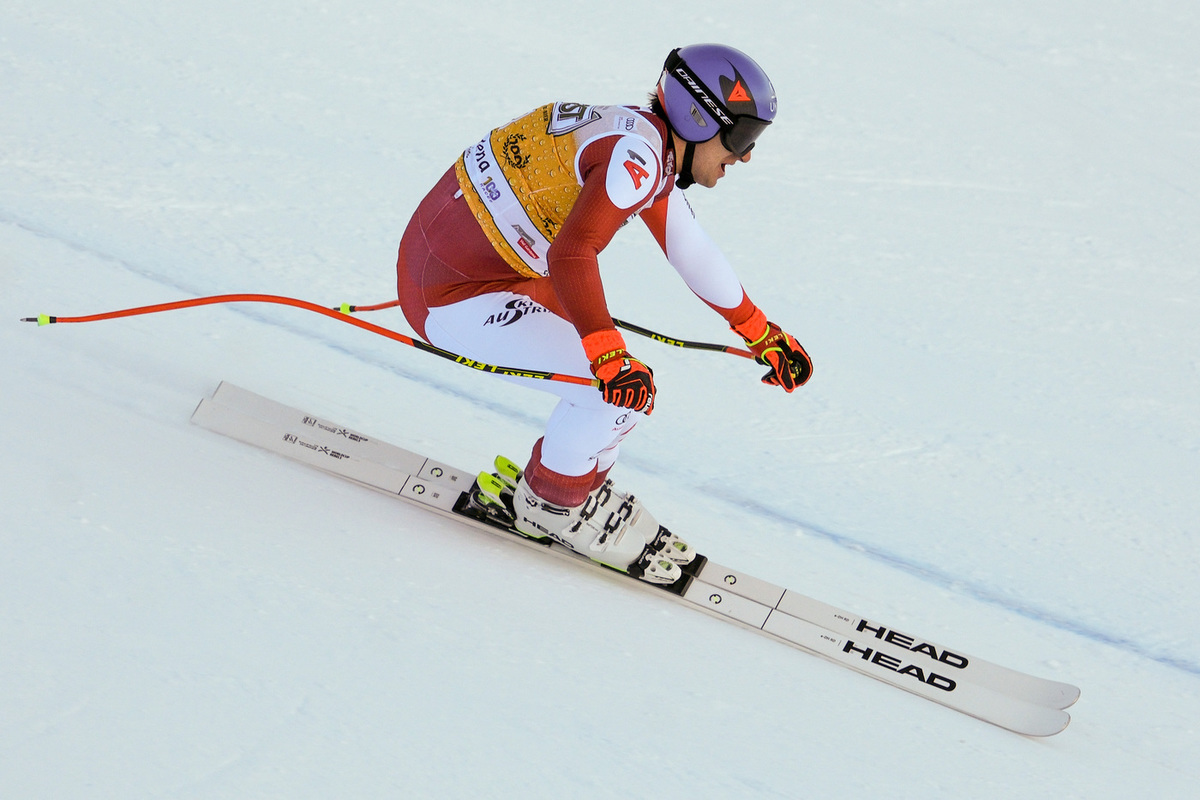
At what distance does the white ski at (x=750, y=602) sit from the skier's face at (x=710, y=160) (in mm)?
955

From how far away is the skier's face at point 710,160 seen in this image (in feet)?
7.22

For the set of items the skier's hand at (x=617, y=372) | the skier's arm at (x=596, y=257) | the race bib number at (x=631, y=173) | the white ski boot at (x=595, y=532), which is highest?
the race bib number at (x=631, y=173)

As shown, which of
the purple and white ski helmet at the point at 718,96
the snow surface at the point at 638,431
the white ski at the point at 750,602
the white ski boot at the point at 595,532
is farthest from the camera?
the white ski boot at the point at 595,532

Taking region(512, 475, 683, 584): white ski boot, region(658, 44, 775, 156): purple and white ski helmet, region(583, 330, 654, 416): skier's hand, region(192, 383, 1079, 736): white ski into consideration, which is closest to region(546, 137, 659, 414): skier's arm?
region(583, 330, 654, 416): skier's hand

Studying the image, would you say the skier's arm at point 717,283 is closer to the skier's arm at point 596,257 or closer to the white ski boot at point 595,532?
the skier's arm at point 596,257

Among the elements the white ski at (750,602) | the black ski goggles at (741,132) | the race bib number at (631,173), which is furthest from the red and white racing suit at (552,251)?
the white ski at (750,602)

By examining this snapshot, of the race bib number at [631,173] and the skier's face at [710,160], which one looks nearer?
the race bib number at [631,173]

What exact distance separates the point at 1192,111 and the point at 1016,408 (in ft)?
8.26

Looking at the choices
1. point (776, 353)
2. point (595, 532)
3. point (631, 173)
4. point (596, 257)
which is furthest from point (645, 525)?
point (631, 173)

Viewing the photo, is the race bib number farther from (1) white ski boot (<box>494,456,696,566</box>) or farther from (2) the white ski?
(2) the white ski

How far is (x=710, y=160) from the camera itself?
2.22m

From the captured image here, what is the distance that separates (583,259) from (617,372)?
8.6 inches

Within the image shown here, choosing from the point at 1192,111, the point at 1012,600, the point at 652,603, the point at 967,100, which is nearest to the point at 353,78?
the point at 967,100

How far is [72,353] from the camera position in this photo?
302cm
